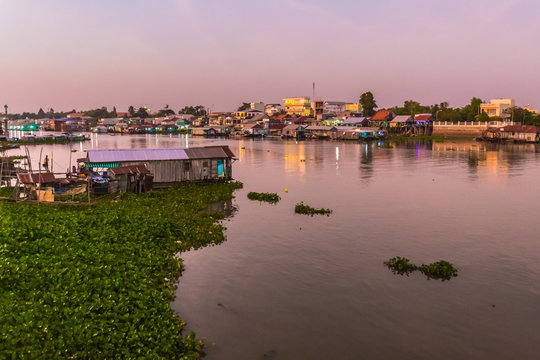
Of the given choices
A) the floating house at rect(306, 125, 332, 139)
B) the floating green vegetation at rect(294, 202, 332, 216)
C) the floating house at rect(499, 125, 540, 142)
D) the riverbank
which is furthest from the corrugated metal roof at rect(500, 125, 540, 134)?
the floating green vegetation at rect(294, 202, 332, 216)

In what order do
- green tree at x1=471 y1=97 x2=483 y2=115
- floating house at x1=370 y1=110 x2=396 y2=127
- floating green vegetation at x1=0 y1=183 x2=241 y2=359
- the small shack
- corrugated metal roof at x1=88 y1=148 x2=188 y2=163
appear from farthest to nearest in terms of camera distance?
green tree at x1=471 y1=97 x2=483 y2=115, floating house at x1=370 y1=110 x2=396 y2=127, corrugated metal roof at x1=88 y1=148 x2=188 y2=163, the small shack, floating green vegetation at x1=0 y1=183 x2=241 y2=359

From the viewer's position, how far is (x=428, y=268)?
17.4 metres

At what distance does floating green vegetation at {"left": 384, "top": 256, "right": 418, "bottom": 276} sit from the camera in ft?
57.0

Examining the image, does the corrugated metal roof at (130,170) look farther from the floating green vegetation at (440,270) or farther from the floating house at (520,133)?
the floating house at (520,133)

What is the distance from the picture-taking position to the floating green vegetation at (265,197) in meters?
31.1

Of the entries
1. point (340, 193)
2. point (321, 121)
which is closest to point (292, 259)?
point (340, 193)

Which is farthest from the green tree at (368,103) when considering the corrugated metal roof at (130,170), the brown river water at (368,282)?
the corrugated metal roof at (130,170)

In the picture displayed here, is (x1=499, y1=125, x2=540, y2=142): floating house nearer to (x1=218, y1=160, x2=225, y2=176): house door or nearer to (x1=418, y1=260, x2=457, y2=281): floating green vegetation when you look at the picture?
(x1=218, y1=160, x2=225, y2=176): house door

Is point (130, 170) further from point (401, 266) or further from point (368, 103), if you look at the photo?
point (368, 103)

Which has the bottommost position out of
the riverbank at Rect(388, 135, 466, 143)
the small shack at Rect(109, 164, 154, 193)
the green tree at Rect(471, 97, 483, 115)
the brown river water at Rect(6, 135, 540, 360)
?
the brown river water at Rect(6, 135, 540, 360)

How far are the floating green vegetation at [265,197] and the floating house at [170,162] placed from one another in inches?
194

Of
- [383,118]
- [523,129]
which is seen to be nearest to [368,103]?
[383,118]

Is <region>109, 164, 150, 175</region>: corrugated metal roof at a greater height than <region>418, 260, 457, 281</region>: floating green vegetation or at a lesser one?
greater

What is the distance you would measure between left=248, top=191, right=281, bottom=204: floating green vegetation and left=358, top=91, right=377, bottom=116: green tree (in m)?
Answer: 125
